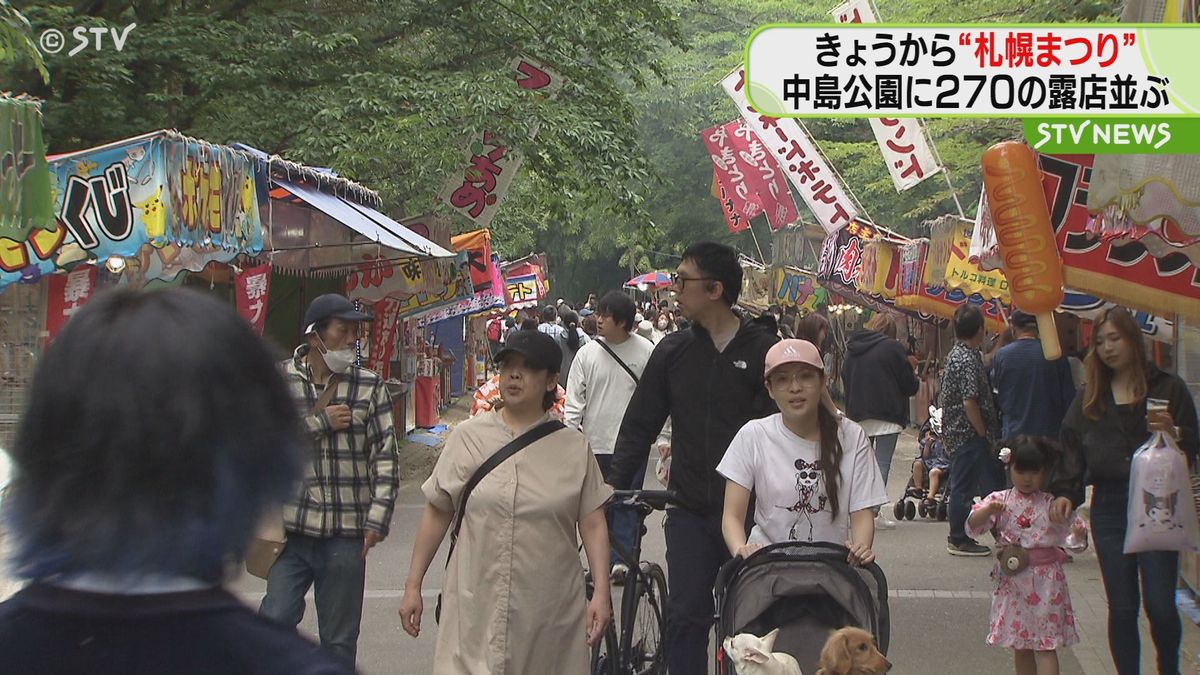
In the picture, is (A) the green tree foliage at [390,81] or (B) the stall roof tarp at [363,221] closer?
(B) the stall roof tarp at [363,221]

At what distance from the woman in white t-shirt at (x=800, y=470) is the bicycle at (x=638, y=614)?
2.09ft

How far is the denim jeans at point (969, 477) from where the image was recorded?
1035cm

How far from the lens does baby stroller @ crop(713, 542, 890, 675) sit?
14.6 feet

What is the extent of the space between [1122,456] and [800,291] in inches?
976

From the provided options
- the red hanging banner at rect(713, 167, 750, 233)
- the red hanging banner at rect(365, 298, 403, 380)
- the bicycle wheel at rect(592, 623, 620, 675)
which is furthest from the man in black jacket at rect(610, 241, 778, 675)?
the red hanging banner at rect(713, 167, 750, 233)

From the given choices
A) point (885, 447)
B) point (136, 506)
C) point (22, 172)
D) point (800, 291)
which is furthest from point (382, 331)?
→ point (136, 506)

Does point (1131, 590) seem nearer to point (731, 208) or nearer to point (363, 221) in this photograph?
point (363, 221)

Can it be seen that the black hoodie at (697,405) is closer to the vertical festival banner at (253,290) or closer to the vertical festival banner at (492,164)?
the vertical festival banner at (253,290)

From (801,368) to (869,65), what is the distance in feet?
3.45

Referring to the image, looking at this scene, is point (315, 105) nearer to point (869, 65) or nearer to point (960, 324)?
point (960, 324)

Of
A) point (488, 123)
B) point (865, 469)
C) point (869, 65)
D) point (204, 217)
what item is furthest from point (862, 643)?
point (488, 123)

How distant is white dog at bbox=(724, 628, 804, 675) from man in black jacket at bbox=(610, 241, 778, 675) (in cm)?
119

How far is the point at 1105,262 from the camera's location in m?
7.00

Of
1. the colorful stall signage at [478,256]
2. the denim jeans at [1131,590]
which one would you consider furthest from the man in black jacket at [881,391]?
the colorful stall signage at [478,256]
